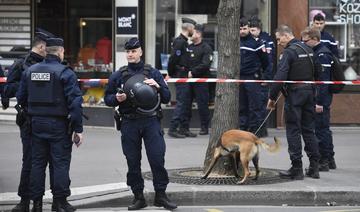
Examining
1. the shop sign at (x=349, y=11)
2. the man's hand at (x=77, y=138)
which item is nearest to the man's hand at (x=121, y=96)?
the man's hand at (x=77, y=138)

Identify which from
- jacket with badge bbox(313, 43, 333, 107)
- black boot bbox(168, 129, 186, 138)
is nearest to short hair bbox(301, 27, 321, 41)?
jacket with badge bbox(313, 43, 333, 107)

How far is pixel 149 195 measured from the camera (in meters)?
9.11

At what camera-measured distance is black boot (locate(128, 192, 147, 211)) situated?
28.1 feet

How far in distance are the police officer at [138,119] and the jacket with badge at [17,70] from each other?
2.79 ft

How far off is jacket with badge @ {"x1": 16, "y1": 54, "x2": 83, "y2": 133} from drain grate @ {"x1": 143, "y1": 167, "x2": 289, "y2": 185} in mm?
2241

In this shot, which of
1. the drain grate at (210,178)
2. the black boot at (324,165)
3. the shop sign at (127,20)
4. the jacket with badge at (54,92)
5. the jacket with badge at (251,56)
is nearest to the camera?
the jacket with badge at (54,92)

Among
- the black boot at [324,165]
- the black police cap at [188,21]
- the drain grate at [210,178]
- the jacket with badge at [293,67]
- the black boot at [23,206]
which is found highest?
the black police cap at [188,21]

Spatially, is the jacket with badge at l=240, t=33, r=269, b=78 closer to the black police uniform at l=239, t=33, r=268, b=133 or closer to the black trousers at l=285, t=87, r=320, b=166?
the black police uniform at l=239, t=33, r=268, b=133

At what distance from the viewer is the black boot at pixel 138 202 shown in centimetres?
857

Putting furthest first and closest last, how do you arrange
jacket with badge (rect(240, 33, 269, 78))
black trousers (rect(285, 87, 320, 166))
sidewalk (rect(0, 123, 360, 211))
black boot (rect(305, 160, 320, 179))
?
jacket with badge (rect(240, 33, 269, 78)), black boot (rect(305, 160, 320, 179)), black trousers (rect(285, 87, 320, 166)), sidewalk (rect(0, 123, 360, 211))

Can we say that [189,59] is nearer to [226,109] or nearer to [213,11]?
[213,11]

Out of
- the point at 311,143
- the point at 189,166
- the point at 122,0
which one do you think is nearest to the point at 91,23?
the point at 122,0

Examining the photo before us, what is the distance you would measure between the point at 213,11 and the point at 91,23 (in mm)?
2455

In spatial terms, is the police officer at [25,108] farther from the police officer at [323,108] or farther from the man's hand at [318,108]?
the man's hand at [318,108]
